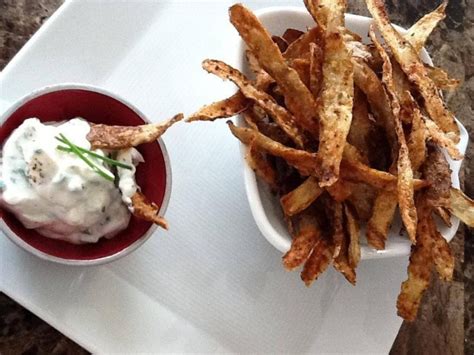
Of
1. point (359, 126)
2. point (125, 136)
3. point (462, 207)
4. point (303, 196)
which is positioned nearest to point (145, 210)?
point (125, 136)

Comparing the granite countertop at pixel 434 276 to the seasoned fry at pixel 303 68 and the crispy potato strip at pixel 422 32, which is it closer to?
the crispy potato strip at pixel 422 32

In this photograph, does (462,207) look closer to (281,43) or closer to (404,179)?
(404,179)

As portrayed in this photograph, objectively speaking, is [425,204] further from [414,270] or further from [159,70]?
[159,70]

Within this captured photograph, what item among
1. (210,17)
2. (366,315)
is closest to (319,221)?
(366,315)

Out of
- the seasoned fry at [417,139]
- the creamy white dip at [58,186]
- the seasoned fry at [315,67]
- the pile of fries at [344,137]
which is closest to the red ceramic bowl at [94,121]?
the creamy white dip at [58,186]

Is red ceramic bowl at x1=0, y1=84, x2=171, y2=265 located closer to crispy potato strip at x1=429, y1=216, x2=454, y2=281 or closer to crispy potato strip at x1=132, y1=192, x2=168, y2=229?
crispy potato strip at x1=132, y1=192, x2=168, y2=229
